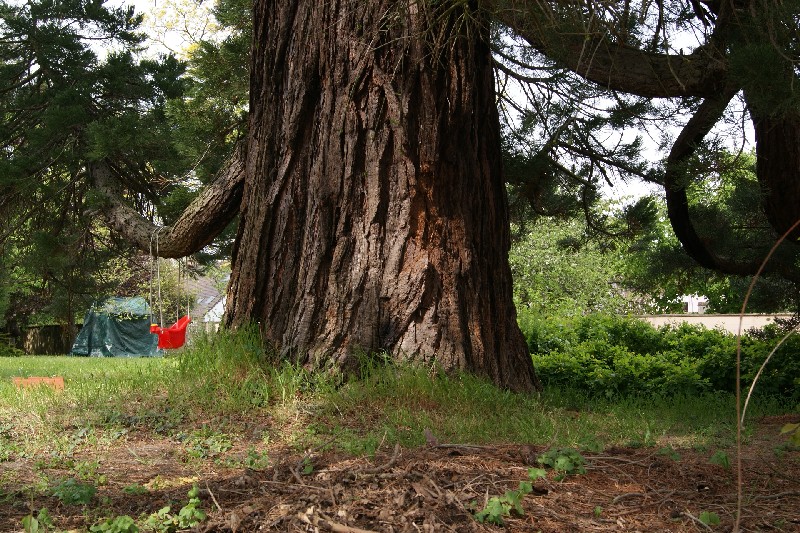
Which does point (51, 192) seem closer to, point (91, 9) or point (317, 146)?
point (91, 9)

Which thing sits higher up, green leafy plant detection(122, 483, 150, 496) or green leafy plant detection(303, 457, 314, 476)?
green leafy plant detection(303, 457, 314, 476)

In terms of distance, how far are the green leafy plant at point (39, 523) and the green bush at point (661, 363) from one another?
5727mm

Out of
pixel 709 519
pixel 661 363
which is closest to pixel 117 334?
pixel 661 363

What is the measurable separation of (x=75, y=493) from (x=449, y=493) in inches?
60.8

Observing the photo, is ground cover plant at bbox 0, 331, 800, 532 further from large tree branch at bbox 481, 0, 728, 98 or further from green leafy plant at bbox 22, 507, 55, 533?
large tree branch at bbox 481, 0, 728, 98

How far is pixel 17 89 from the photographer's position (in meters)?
13.3

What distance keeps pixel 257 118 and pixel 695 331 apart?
6968 mm

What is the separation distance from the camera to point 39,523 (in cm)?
270

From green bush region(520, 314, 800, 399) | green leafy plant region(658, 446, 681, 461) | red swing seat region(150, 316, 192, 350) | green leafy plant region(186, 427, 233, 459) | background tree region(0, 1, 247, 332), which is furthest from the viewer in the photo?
red swing seat region(150, 316, 192, 350)

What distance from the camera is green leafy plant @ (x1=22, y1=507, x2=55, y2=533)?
253 cm

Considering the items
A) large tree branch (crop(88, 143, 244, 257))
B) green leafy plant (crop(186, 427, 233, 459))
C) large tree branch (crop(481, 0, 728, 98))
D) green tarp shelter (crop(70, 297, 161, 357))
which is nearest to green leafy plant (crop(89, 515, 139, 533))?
green leafy plant (crop(186, 427, 233, 459))

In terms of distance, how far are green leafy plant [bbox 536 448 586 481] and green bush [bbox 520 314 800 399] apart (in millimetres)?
4284

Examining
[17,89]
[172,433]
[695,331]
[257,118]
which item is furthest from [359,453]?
[17,89]

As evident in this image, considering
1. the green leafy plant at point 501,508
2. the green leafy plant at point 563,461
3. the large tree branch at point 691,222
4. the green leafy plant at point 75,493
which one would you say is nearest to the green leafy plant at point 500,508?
the green leafy plant at point 501,508
